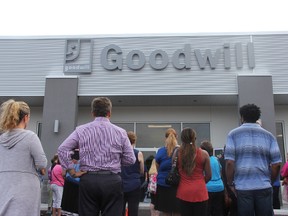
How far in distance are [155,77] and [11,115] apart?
28.9ft

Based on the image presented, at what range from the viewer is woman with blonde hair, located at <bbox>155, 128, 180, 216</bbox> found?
4.95 m

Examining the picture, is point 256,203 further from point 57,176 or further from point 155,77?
point 155,77

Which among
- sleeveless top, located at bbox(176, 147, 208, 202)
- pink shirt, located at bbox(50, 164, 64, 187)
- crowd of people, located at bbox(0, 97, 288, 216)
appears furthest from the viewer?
pink shirt, located at bbox(50, 164, 64, 187)

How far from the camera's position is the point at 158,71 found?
1197cm

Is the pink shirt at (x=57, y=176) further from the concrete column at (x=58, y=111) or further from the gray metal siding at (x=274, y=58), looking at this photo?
the gray metal siding at (x=274, y=58)

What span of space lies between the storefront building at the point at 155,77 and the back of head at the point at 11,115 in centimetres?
831

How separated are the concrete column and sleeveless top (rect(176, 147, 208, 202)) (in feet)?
26.0

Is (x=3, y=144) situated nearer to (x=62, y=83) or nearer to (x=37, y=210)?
(x=37, y=210)

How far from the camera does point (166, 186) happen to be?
5031 mm

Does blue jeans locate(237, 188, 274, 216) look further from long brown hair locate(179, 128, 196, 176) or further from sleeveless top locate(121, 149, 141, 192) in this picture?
sleeveless top locate(121, 149, 141, 192)

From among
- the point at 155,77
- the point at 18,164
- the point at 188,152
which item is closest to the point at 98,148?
the point at 18,164

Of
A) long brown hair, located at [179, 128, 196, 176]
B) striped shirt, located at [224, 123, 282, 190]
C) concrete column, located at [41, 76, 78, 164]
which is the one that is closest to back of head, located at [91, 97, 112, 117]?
long brown hair, located at [179, 128, 196, 176]

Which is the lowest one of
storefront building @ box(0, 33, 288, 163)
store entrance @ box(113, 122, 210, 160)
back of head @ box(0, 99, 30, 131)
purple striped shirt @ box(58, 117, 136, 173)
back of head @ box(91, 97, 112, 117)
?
purple striped shirt @ box(58, 117, 136, 173)

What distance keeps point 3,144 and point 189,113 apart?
9.98m
